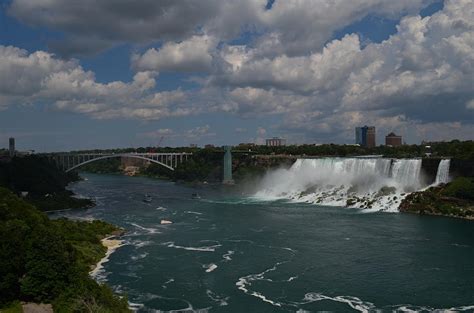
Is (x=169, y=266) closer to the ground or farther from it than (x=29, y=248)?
closer to the ground

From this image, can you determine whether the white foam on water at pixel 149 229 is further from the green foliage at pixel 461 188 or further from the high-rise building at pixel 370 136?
the high-rise building at pixel 370 136

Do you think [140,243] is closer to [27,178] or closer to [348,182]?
[27,178]

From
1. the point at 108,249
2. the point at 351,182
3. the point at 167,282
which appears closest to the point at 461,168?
the point at 351,182

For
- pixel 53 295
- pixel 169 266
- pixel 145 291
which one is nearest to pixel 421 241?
pixel 169 266

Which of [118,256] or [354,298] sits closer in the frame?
[354,298]

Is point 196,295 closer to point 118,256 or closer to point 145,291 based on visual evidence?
point 145,291

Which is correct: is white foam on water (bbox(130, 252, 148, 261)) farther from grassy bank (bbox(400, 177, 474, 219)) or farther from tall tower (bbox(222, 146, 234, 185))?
tall tower (bbox(222, 146, 234, 185))
